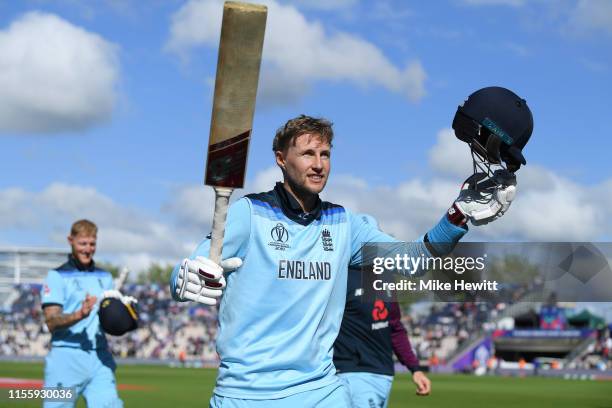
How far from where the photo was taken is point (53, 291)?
8.56 m

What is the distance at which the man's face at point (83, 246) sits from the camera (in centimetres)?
862

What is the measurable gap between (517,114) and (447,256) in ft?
3.59

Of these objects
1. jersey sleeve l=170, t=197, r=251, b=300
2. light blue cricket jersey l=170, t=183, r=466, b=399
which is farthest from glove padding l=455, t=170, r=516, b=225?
jersey sleeve l=170, t=197, r=251, b=300

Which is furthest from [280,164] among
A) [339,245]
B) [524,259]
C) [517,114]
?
[524,259]

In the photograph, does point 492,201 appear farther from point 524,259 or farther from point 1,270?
point 1,270

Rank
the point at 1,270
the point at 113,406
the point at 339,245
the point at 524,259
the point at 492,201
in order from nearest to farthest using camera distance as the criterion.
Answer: the point at 492,201
the point at 339,245
the point at 524,259
the point at 113,406
the point at 1,270

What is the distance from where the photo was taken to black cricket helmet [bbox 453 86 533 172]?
13.5 ft

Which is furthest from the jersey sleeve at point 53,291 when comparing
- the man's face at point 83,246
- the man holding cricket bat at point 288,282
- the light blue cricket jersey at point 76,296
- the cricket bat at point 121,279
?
the man holding cricket bat at point 288,282

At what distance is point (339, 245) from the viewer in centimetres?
466

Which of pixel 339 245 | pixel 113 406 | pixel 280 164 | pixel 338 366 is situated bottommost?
pixel 113 406

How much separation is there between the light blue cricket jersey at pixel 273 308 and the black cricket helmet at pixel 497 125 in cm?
44

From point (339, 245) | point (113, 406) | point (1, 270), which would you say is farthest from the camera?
point (1, 270)

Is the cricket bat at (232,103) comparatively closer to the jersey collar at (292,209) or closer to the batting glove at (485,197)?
the jersey collar at (292,209)

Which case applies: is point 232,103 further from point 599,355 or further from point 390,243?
point 599,355
